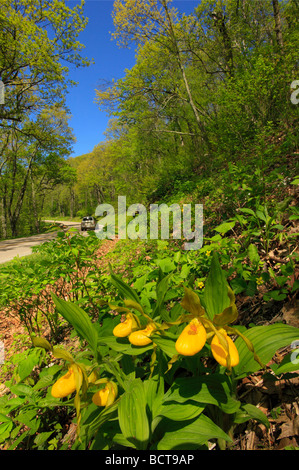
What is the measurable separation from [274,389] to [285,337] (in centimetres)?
53

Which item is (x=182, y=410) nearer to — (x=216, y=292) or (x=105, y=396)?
(x=105, y=396)

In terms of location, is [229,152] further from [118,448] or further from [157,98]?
[157,98]

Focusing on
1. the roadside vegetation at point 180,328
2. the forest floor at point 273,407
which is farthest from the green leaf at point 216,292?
the forest floor at point 273,407

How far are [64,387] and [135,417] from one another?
0.33m

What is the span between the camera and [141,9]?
328 inches

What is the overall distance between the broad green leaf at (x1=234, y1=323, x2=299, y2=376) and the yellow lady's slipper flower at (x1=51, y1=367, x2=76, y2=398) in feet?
2.34

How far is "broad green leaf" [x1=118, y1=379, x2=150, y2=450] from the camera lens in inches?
34.0

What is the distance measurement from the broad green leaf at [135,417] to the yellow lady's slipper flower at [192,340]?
0.40m

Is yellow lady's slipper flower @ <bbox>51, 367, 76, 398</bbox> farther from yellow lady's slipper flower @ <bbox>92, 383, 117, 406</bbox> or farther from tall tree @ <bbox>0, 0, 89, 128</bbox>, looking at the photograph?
tall tree @ <bbox>0, 0, 89, 128</bbox>

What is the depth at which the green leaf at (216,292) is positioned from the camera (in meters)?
0.94

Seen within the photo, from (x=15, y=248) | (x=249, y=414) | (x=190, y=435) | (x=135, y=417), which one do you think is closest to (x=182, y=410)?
(x=190, y=435)

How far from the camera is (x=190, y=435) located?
876 mm

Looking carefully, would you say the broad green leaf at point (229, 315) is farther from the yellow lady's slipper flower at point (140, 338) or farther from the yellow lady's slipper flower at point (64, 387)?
the yellow lady's slipper flower at point (64, 387)
